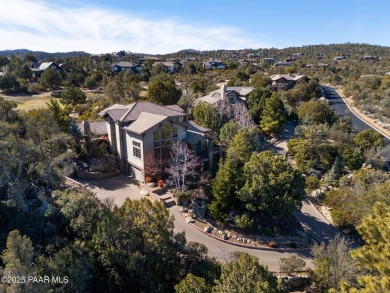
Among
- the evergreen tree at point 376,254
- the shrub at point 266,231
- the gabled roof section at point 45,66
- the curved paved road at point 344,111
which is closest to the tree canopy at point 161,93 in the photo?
the shrub at point 266,231

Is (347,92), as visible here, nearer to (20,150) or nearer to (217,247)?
(217,247)

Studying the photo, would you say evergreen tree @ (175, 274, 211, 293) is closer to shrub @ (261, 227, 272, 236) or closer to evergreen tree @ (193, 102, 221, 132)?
shrub @ (261, 227, 272, 236)

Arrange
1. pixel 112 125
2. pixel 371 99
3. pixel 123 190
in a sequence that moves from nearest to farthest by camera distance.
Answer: pixel 123 190 → pixel 112 125 → pixel 371 99

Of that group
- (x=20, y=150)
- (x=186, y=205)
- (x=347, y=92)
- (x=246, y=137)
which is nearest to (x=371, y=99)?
(x=347, y=92)

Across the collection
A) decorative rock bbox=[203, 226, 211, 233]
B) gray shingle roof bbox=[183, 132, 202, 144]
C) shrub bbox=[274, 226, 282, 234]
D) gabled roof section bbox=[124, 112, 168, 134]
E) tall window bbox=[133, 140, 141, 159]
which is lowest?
shrub bbox=[274, 226, 282, 234]

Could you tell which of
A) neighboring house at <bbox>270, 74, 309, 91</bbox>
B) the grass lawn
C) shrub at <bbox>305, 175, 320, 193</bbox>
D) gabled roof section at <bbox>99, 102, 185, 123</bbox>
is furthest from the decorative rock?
neighboring house at <bbox>270, 74, 309, 91</bbox>

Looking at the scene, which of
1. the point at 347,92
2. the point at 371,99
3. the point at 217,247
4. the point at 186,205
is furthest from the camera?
the point at 347,92

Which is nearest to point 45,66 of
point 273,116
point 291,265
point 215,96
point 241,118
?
point 215,96
